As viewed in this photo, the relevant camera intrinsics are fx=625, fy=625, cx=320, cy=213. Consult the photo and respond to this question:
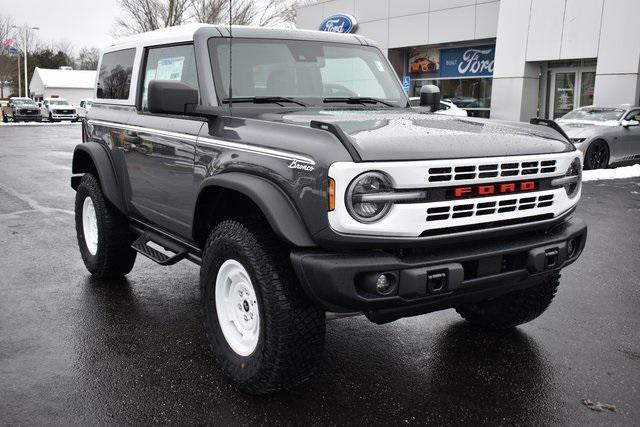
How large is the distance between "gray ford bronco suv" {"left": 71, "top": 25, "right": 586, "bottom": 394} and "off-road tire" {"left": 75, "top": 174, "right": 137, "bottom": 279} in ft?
1.50

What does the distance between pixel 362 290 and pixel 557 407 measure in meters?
1.33

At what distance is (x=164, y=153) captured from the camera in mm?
4184

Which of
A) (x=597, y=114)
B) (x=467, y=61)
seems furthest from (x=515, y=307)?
(x=467, y=61)

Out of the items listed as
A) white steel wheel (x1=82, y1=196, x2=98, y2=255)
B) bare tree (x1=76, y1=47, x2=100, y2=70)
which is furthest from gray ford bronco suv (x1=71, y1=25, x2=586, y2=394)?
bare tree (x1=76, y1=47, x2=100, y2=70)

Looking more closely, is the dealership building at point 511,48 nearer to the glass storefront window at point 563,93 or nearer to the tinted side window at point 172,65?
the glass storefront window at point 563,93

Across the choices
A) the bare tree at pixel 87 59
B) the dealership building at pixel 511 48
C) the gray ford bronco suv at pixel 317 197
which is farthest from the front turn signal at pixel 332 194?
the bare tree at pixel 87 59

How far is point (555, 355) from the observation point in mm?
3982

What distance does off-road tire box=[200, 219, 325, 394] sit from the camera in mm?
3035

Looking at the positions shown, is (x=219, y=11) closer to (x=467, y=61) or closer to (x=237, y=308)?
(x=467, y=61)

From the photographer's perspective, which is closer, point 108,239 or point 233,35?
point 233,35

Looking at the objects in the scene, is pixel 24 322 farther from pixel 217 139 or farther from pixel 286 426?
pixel 286 426

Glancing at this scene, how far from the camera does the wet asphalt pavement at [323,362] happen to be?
3.22 metres

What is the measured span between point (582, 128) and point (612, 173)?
125cm

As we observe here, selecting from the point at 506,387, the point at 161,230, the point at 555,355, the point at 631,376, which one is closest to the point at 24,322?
the point at 161,230
